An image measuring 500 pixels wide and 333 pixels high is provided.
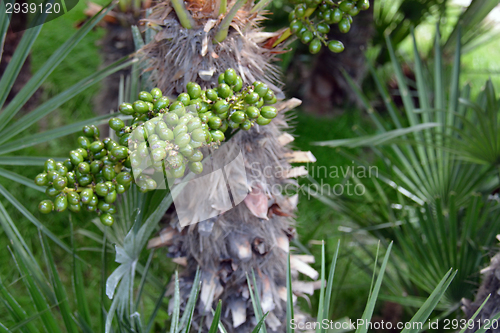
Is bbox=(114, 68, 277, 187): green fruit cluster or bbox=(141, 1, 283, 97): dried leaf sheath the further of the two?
bbox=(141, 1, 283, 97): dried leaf sheath

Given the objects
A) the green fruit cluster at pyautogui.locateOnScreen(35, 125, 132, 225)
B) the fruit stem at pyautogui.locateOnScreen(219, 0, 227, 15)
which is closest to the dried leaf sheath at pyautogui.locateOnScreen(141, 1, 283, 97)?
the fruit stem at pyautogui.locateOnScreen(219, 0, 227, 15)

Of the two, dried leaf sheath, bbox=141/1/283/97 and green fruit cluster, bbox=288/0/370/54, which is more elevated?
green fruit cluster, bbox=288/0/370/54

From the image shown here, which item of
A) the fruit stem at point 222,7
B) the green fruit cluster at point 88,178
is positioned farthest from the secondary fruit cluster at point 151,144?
the fruit stem at point 222,7

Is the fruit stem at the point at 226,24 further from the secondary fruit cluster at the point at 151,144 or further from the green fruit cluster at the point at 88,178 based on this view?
the green fruit cluster at the point at 88,178

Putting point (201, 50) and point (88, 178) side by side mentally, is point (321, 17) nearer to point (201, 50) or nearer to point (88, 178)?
point (201, 50)

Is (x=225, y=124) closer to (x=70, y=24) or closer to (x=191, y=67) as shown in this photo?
(x=191, y=67)

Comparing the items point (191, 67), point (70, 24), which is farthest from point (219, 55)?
point (70, 24)

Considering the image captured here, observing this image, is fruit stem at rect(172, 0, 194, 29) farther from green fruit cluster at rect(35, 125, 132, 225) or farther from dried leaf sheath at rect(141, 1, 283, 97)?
green fruit cluster at rect(35, 125, 132, 225)
